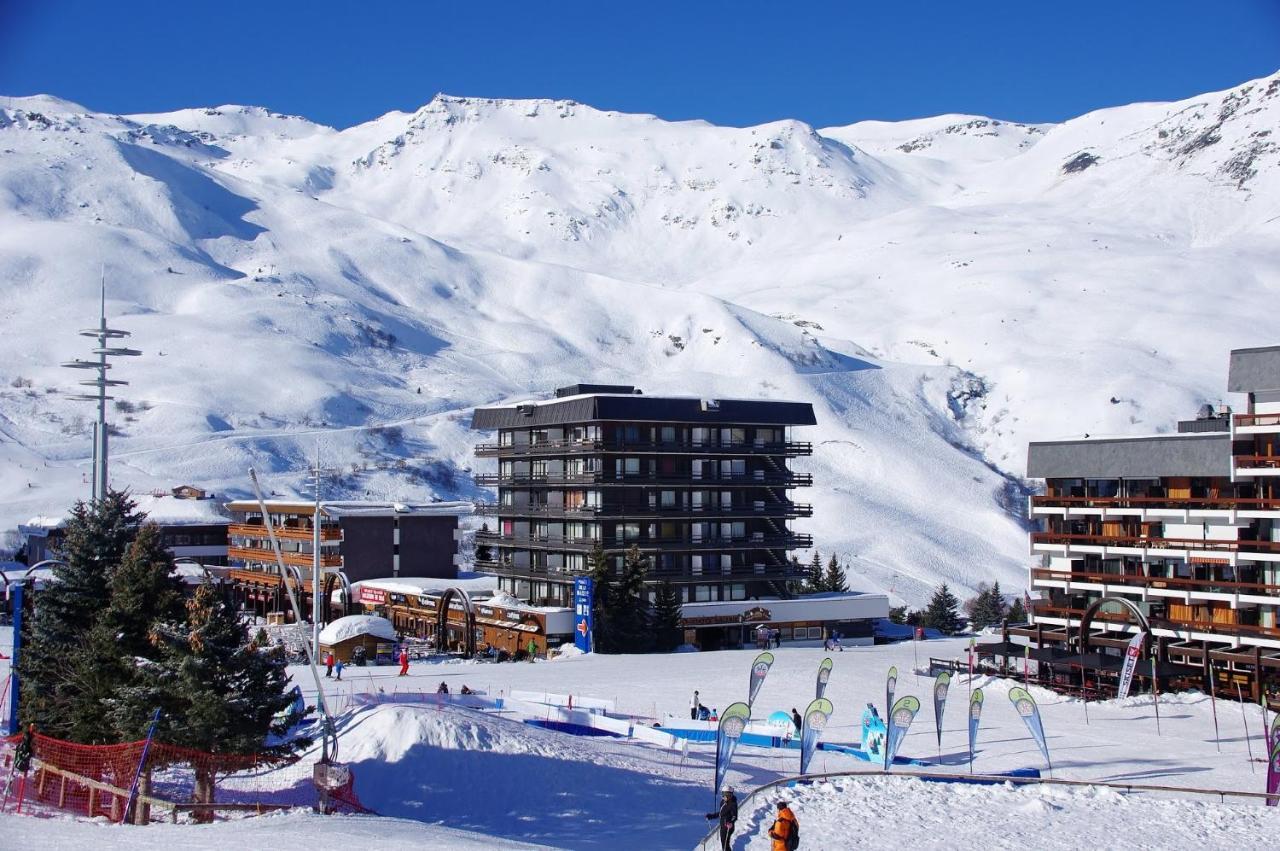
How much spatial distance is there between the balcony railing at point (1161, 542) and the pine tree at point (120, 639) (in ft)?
128

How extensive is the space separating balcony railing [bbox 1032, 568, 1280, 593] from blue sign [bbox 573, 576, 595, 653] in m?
20.6

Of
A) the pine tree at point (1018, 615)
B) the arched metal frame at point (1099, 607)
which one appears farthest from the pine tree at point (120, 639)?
the pine tree at point (1018, 615)

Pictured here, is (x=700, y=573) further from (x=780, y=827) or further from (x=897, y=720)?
(x=780, y=827)

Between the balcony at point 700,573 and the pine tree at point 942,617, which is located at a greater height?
the balcony at point 700,573

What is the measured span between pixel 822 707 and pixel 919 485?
125426 mm

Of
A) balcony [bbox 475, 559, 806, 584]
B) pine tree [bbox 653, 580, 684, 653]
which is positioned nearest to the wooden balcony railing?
pine tree [bbox 653, 580, 684, 653]

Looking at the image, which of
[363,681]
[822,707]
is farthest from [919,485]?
[822,707]

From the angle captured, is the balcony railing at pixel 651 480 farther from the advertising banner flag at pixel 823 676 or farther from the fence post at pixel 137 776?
the fence post at pixel 137 776

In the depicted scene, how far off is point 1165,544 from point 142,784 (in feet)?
135

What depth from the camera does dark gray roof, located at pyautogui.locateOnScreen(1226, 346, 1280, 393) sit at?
1944 inches

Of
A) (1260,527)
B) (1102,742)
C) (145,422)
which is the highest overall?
(145,422)

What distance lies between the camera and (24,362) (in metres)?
176

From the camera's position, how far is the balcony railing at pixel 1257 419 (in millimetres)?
49031

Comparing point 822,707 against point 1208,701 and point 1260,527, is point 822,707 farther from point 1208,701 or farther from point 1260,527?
point 1260,527
